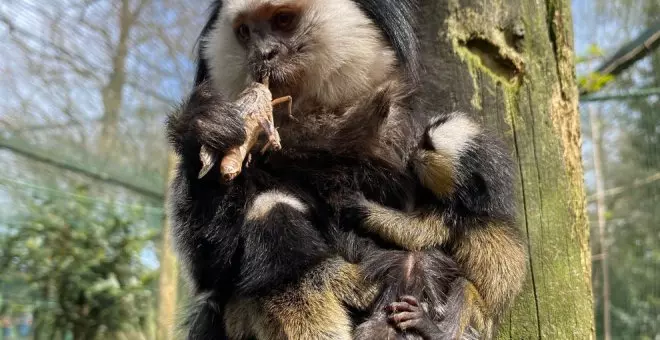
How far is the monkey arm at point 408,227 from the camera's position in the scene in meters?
2.16

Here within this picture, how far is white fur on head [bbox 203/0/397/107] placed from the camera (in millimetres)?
2404

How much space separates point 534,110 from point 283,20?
3.60 feet

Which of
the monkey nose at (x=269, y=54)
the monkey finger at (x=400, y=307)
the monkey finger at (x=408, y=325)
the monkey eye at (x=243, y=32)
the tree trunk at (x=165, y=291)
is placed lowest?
the tree trunk at (x=165, y=291)

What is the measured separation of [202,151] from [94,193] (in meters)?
5.39

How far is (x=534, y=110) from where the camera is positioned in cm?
258

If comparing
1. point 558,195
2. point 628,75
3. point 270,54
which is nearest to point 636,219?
point 628,75

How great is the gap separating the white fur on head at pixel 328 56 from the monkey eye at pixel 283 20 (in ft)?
0.13

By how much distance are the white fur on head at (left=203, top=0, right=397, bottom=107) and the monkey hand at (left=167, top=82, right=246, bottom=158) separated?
35 centimetres

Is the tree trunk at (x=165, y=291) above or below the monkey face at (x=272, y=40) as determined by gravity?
below

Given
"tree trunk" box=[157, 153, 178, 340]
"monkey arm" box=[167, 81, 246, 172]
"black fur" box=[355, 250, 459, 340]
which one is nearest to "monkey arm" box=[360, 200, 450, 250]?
"black fur" box=[355, 250, 459, 340]

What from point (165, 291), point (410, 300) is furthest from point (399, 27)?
point (165, 291)

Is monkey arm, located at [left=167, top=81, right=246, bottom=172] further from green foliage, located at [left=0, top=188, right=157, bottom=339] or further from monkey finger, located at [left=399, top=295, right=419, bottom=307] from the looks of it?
green foliage, located at [left=0, top=188, right=157, bottom=339]

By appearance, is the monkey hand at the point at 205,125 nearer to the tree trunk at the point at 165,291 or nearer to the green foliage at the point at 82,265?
the tree trunk at the point at 165,291

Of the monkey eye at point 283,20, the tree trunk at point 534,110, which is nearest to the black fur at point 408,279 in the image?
the tree trunk at point 534,110
